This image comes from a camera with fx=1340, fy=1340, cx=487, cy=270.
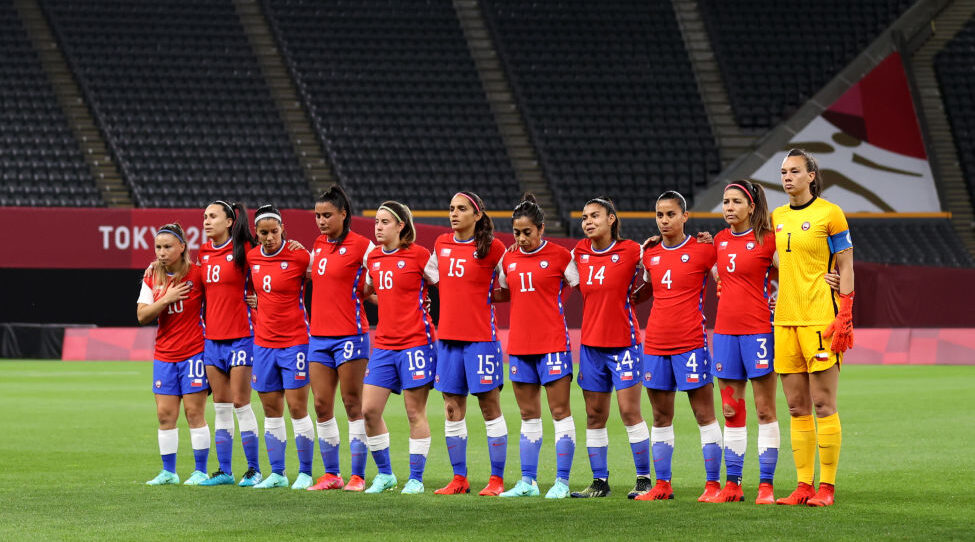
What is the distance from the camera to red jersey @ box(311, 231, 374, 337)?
9773 millimetres

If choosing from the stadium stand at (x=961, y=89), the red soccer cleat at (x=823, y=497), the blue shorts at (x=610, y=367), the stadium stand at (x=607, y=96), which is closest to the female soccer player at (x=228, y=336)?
the blue shorts at (x=610, y=367)

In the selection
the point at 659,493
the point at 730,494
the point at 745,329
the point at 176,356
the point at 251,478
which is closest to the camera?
the point at 745,329

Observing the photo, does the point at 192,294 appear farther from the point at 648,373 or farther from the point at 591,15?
the point at 591,15

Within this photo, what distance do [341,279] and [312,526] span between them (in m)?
2.35

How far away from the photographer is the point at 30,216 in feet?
90.6

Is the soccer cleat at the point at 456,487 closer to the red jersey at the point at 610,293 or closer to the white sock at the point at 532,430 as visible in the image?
the white sock at the point at 532,430

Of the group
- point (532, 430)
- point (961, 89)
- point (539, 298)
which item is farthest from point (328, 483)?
point (961, 89)

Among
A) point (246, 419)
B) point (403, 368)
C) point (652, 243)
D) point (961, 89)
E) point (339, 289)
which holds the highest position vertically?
point (961, 89)

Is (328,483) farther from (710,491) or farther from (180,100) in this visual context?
(180,100)

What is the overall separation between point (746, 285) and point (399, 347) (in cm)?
251

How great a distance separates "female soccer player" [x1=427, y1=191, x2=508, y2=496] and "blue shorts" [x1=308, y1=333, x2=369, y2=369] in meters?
0.61

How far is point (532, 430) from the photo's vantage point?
9.48 meters

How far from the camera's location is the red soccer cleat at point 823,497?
8703mm

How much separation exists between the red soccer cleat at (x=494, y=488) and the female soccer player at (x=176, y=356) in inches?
89.6
